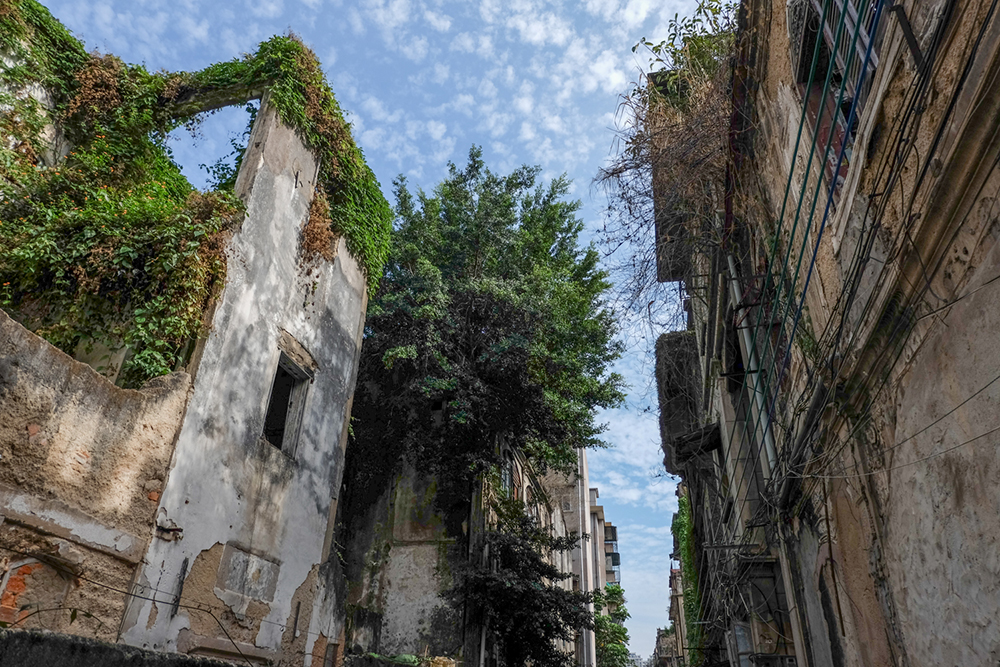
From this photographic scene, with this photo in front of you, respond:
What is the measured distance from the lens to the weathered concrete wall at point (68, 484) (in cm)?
536

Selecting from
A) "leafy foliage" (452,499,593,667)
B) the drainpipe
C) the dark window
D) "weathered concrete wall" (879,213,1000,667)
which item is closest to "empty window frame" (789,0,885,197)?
"weathered concrete wall" (879,213,1000,667)

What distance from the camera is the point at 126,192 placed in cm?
987

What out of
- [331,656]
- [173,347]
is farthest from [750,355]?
[331,656]

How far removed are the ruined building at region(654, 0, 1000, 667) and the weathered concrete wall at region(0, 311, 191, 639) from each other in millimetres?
5654

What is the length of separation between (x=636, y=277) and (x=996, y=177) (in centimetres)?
456

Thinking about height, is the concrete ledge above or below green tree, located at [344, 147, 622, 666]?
below

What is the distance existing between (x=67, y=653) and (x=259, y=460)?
622 centimetres

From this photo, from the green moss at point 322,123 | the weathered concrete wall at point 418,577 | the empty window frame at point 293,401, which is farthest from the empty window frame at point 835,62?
the weathered concrete wall at point 418,577

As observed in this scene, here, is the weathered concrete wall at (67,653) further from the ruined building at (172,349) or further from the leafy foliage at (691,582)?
the leafy foliage at (691,582)

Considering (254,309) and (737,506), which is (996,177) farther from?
(254,309)

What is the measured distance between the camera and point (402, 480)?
16.1m

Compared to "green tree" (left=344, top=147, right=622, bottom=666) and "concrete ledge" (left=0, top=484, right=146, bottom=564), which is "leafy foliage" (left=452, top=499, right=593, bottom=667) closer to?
"green tree" (left=344, top=147, right=622, bottom=666)

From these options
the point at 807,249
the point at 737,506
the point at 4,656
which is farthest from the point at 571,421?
the point at 4,656

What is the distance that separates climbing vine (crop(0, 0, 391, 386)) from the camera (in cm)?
745
